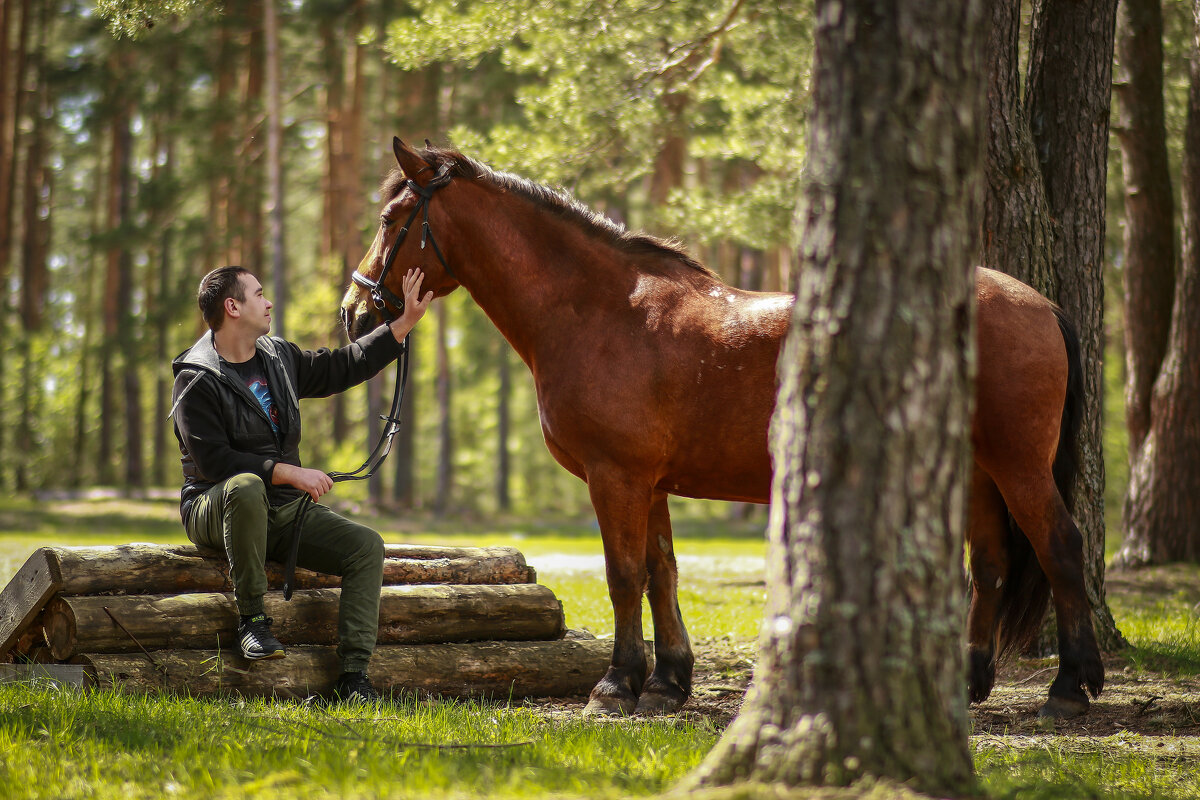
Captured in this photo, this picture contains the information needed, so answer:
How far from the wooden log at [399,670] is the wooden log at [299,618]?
0.07 metres

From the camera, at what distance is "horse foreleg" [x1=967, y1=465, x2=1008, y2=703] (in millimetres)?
5602

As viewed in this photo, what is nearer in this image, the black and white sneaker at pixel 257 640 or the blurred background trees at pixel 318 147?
the black and white sneaker at pixel 257 640

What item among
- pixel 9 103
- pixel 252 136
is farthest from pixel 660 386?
pixel 9 103

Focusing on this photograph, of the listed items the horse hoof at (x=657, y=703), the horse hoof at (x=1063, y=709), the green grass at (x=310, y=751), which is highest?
the green grass at (x=310, y=751)

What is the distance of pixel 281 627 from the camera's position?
5.14m

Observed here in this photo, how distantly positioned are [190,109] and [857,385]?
20702mm

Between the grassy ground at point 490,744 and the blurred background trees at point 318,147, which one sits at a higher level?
the blurred background trees at point 318,147

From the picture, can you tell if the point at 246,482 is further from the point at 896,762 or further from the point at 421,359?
the point at 421,359

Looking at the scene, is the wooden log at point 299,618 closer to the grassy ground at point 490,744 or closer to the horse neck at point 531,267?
the grassy ground at point 490,744

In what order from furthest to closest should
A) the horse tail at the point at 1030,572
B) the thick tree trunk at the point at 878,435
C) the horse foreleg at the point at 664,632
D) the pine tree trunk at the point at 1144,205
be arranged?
the pine tree trunk at the point at 1144,205
the horse tail at the point at 1030,572
the horse foreleg at the point at 664,632
the thick tree trunk at the point at 878,435

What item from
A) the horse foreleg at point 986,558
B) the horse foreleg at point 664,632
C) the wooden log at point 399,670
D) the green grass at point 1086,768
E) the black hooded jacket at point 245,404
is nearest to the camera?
the green grass at point 1086,768

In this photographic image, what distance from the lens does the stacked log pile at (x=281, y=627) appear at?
479cm

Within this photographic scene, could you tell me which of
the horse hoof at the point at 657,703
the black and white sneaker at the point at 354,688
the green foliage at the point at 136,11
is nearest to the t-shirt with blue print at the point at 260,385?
the black and white sneaker at the point at 354,688

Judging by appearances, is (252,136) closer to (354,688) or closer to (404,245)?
(404,245)
